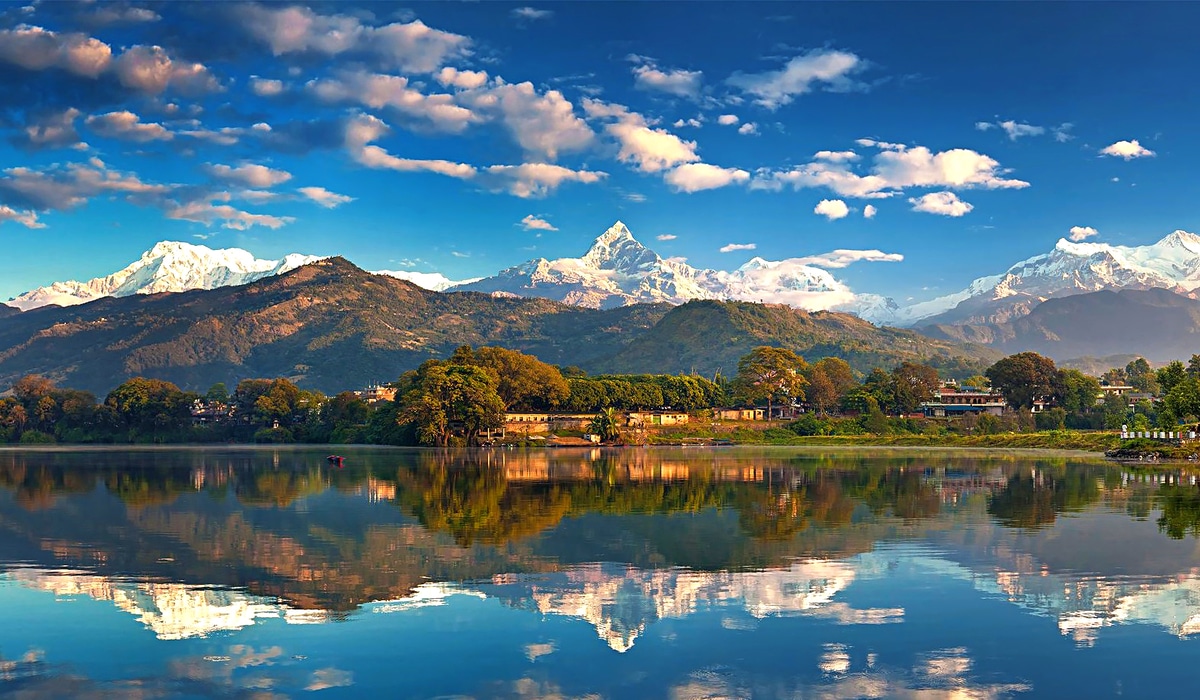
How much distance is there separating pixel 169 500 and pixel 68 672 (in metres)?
37.1

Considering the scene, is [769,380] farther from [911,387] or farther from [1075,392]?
[1075,392]

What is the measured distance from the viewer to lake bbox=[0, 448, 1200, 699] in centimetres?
1797

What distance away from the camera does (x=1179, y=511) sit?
45.1 metres

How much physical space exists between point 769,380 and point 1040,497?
131m

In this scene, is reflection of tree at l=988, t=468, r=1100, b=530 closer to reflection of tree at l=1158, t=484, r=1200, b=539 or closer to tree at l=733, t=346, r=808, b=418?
reflection of tree at l=1158, t=484, r=1200, b=539

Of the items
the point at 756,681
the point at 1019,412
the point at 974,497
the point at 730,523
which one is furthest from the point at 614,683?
the point at 1019,412

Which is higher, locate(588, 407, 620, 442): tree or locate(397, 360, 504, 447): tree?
locate(397, 360, 504, 447): tree

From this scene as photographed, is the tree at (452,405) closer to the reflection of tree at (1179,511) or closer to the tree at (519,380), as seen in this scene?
the tree at (519,380)

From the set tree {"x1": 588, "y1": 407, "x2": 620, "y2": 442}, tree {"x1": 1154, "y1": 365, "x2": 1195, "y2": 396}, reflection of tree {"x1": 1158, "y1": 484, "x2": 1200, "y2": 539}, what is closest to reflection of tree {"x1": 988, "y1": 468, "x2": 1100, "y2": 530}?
reflection of tree {"x1": 1158, "y1": 484, "x2": 1200, "y2": 539}

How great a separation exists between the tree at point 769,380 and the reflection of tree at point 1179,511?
121m

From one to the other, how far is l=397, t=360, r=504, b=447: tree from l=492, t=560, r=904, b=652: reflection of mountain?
10813 centimetres

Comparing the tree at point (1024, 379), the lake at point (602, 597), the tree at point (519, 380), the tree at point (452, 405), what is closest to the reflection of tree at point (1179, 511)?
the lake at point (602, 597)

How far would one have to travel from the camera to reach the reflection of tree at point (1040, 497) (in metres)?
43.0

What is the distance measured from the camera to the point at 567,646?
20094 millimetres
